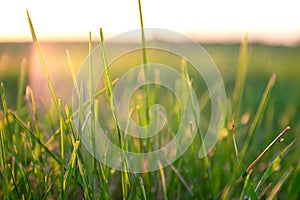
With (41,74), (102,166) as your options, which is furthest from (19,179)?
(41,74)

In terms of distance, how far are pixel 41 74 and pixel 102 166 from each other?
189 centimetres

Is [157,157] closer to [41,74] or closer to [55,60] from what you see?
[41,74]

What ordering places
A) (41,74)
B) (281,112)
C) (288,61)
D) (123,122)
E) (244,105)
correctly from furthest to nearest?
(288,61) → (41,74) → (244,105) → (281,112) → (123,122)

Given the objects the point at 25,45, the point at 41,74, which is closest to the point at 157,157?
the point at 41,74

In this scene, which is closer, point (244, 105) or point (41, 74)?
point (244, 105)

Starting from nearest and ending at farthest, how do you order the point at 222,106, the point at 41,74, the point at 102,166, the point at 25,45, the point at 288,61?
the point at 102,166 < the point at 222,106 < the point at 41,74 < the point at 288,61 < the point at 25,45

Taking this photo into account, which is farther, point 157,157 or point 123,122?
point 123,122

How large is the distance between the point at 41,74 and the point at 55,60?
1.44 m

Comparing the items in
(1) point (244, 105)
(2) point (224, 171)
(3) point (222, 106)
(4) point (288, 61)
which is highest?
(3) point (222, 106)

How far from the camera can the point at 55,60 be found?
12.7ft

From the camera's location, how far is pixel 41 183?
0.74 meters

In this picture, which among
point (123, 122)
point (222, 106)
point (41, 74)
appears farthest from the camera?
point (41, 74)

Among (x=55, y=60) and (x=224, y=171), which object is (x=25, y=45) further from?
(x=224, y=171)

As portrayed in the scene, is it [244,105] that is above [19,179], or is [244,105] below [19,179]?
below
